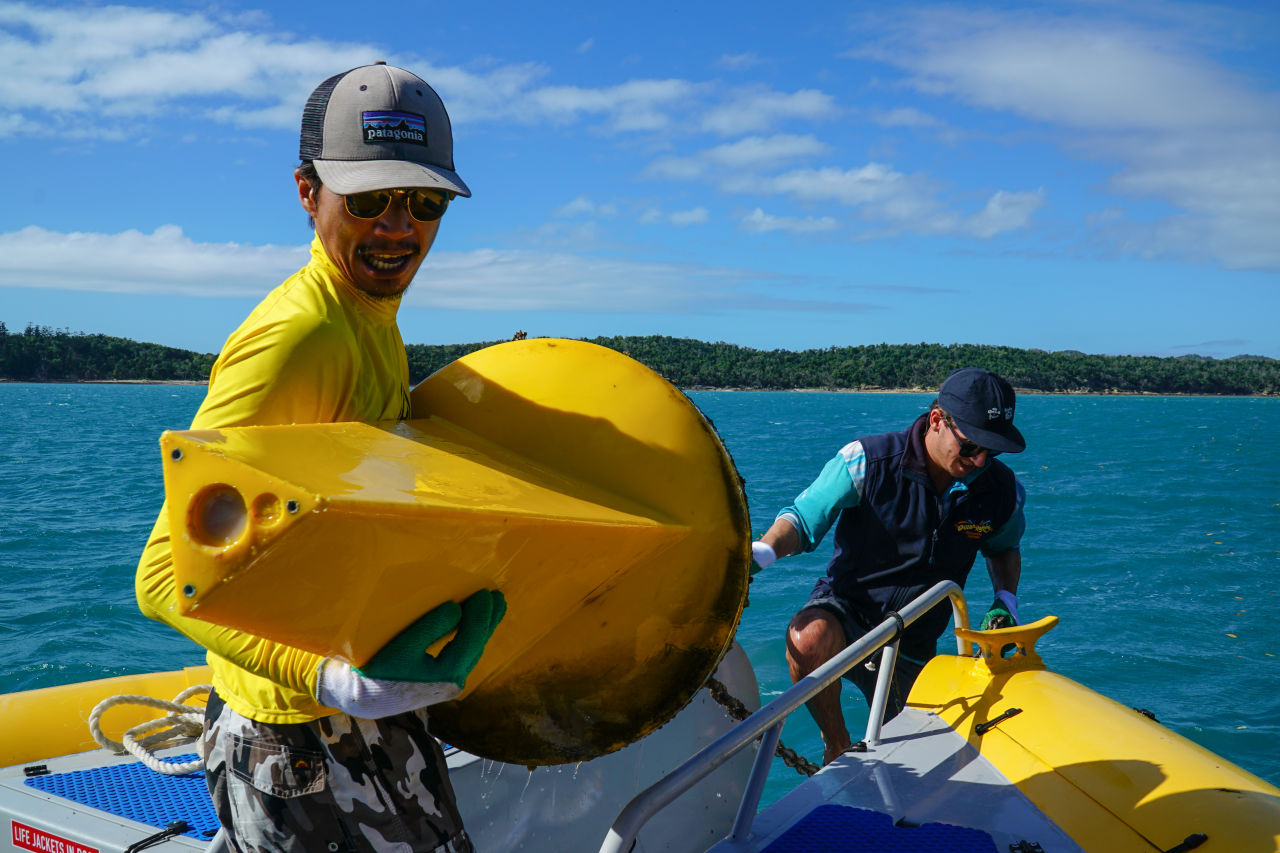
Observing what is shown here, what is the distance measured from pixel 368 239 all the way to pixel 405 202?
9 centimetres

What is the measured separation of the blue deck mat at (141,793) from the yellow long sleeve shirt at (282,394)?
4.82 ft

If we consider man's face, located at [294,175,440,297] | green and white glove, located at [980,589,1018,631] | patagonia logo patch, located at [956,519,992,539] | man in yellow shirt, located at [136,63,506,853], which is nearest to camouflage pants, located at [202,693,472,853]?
man in yellow shirt, located at [136,63,506,853]

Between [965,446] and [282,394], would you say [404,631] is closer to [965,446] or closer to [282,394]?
[282,394]

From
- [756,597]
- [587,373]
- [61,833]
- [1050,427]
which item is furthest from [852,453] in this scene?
[1050,427]

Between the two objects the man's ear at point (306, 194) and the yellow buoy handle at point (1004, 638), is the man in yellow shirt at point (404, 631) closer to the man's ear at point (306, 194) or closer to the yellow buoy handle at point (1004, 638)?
the man's ear at point (306, 194)

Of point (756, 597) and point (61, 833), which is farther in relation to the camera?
point (756, 597)

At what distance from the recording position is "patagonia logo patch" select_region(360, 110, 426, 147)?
5.19 feet

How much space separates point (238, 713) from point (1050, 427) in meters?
62.1

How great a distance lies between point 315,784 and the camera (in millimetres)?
1588

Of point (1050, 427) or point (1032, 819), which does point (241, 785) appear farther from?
point (1050, 427)

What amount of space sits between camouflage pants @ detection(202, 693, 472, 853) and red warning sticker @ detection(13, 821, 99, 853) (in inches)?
58.7

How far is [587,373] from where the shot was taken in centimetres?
189

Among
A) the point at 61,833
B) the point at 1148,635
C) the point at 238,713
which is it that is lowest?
the point at 1148,635

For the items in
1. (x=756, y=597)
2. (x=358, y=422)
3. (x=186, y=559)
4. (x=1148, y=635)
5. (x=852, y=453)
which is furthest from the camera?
(x=756, y=597)
